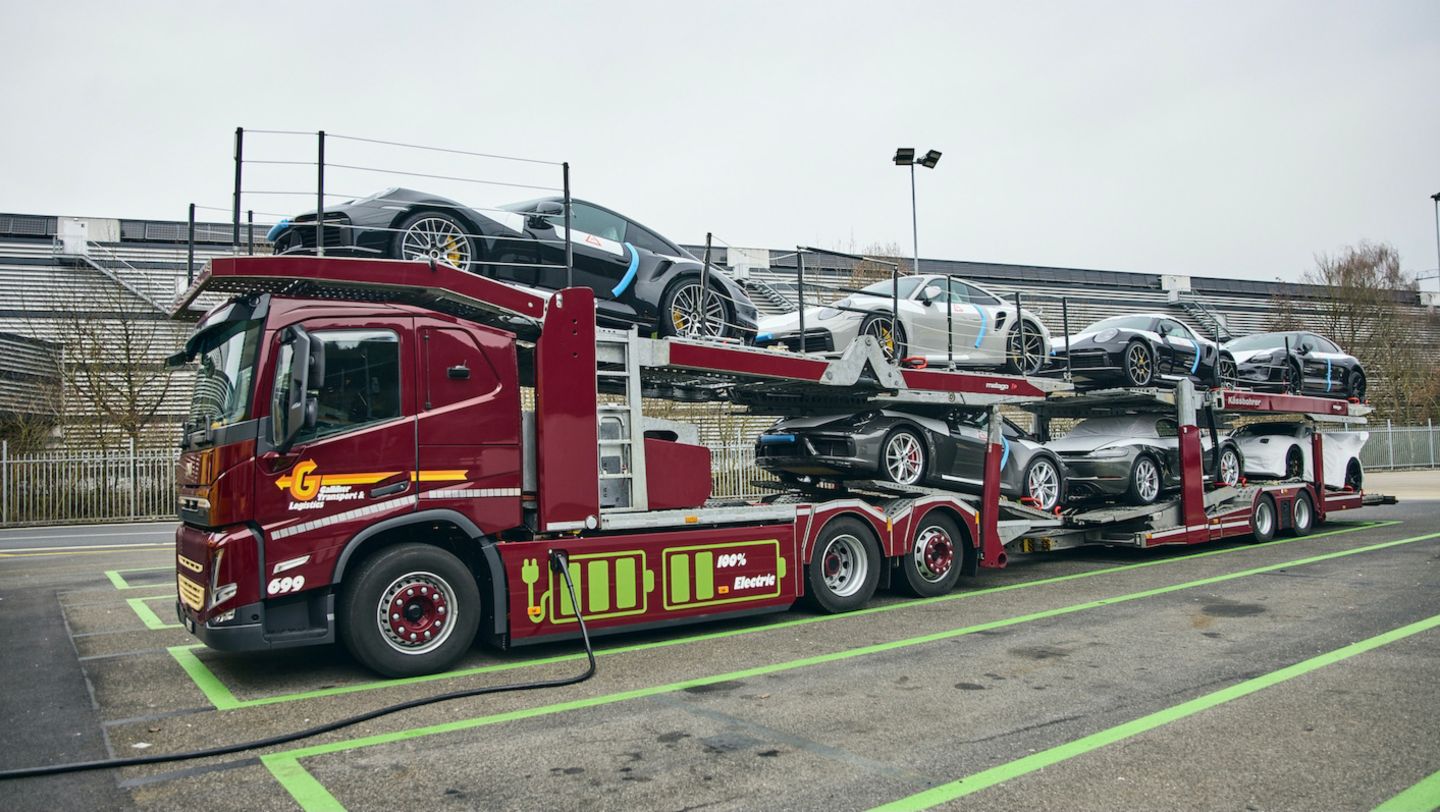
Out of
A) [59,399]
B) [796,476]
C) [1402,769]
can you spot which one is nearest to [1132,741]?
[1402,769]

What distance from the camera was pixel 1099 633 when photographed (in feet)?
26.4

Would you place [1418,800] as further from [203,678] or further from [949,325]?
[949,325]

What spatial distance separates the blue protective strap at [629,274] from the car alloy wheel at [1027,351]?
211 inches

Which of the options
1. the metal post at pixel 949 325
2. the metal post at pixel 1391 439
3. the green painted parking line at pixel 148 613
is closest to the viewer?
the green painted parking line at pixel 148 613

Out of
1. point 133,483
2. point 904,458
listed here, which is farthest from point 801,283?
point 133,483

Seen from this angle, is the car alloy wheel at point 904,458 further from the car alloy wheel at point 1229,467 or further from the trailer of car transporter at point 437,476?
the car alloy wheel at point 1229,467

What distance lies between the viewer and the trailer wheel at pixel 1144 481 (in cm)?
1350

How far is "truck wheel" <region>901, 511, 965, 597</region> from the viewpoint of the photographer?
1005cm

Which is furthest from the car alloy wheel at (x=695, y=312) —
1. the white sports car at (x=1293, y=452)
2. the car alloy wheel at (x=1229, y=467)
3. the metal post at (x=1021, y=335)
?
the white sports car at (x=1293, y=452)

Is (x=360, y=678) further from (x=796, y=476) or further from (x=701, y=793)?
(x=796, y=476)

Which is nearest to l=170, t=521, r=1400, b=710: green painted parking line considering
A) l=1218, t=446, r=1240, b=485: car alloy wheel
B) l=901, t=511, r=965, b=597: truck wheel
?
l=901, t=511, r=965, b=597: truck wheel

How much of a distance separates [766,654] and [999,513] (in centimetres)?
506

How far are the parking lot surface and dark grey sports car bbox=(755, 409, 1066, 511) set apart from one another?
145 centimetres

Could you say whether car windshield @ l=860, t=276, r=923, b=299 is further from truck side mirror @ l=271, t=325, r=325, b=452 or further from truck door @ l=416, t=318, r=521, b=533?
truck side mirror @ l=271, t=325, r=325, b=452
